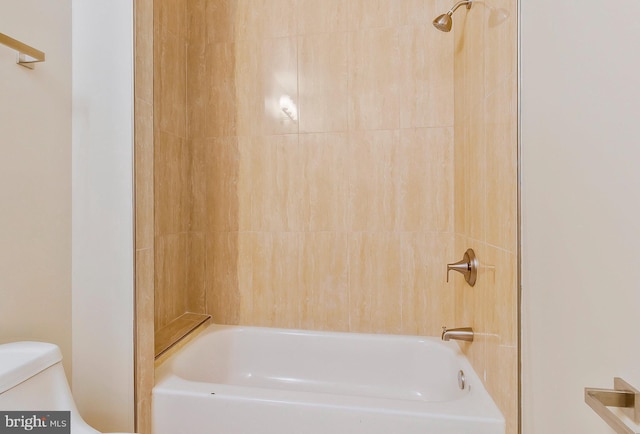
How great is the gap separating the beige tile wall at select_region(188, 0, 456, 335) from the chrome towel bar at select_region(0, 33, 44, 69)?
85 cm

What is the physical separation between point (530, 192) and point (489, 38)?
62 centimetres

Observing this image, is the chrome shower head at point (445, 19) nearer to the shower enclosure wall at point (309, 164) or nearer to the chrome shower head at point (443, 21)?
the chrome shower head at point (443, 21)

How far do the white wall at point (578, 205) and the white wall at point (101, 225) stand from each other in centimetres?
117

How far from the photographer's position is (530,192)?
0.83 m

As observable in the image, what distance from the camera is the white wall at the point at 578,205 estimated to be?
48 cm

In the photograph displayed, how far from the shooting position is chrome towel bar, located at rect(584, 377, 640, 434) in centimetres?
44

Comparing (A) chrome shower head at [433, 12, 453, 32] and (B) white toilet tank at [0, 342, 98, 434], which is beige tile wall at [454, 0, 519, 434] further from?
(B) white toilet tank at [0, 342, 98, 434]

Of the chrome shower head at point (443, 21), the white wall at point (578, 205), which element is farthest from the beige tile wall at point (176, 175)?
the white wall at point (578, 205)

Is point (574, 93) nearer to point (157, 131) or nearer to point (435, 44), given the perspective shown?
point (435, 44)

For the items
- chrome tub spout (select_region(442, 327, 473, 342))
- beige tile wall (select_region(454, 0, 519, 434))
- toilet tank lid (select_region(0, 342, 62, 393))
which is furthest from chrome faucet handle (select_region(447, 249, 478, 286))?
toilet tank lid (select_region(0, 342, 62, 393))

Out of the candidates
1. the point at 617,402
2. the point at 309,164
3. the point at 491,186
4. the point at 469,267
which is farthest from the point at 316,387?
the point at 617,402

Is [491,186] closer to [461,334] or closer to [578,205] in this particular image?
[578,205]

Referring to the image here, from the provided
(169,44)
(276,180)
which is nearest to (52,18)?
(169,44)

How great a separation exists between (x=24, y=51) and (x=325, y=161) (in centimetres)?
123
